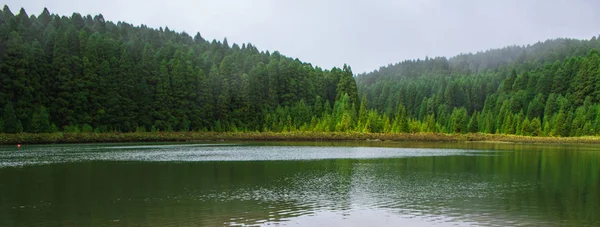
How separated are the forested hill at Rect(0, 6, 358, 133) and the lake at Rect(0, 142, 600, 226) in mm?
46548

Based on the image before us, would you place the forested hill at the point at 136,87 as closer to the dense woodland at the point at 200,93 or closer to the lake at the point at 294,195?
the dense woodland at the point at 200,93

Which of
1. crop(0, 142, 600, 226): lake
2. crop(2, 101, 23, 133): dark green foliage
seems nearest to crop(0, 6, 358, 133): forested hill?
crop(2, 101, 23, 133): dark green foliage

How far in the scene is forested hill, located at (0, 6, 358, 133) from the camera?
77000mm

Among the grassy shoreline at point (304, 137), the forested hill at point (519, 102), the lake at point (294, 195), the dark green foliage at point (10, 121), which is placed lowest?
the lake at point (294, 195)

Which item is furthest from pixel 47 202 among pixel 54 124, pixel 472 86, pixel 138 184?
pixel 472 86

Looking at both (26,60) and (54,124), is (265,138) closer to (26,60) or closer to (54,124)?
(54,124)

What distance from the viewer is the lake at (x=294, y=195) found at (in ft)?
56.8

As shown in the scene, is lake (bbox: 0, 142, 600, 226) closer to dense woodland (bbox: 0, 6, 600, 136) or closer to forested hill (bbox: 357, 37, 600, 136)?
dense woodland (bbox: 0, 6, 600, 136)

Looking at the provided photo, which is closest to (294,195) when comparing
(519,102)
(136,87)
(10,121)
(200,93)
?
(10,121)

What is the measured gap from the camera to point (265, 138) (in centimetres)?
9344

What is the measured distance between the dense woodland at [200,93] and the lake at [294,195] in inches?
1873

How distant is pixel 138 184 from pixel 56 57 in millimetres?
67240

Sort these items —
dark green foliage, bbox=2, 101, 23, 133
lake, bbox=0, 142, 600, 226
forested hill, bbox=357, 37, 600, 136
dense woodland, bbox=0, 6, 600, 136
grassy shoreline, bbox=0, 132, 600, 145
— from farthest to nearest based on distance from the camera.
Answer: forested hill, bbox=357, 37, 600, 136
grassy shoreline, bbox=0, 132, 600, 145
dense woodland, bbox=0, 6, 600, 136
dark green foliage, bbox=2, 101, 23, 133
lake, bbox=0, 142, 600, 226

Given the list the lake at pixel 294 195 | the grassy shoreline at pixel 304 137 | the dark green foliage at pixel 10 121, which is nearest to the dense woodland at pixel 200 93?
the dark green foliage at pixel 10 121
